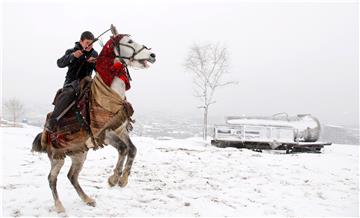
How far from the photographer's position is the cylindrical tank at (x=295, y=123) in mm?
22344

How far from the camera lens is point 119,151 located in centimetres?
527

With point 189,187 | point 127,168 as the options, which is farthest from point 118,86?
point 189,187

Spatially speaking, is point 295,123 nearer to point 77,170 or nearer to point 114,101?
point 77,170

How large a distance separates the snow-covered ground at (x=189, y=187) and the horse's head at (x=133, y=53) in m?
2.78

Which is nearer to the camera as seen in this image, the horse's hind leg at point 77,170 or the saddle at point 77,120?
the saddle at point 77,120

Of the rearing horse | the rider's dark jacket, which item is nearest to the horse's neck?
the rearing horse

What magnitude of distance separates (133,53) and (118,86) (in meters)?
0.59

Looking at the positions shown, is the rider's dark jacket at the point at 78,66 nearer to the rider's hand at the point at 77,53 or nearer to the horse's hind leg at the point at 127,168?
the rider's hand at the point at 77,53

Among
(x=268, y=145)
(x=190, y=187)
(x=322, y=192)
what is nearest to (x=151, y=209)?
(x=190, y=187)

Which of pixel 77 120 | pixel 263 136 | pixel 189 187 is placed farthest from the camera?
pixel 263 136

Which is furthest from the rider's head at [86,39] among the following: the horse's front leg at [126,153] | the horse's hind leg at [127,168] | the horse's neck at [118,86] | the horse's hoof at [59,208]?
the horse's hoof at [59,208]

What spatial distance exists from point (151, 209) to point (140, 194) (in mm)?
974

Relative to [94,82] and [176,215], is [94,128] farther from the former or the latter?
[176,215]

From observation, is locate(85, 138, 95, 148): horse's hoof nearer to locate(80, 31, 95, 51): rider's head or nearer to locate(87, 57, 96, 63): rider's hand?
locate(87, 57, 96, 63): rider's hand
